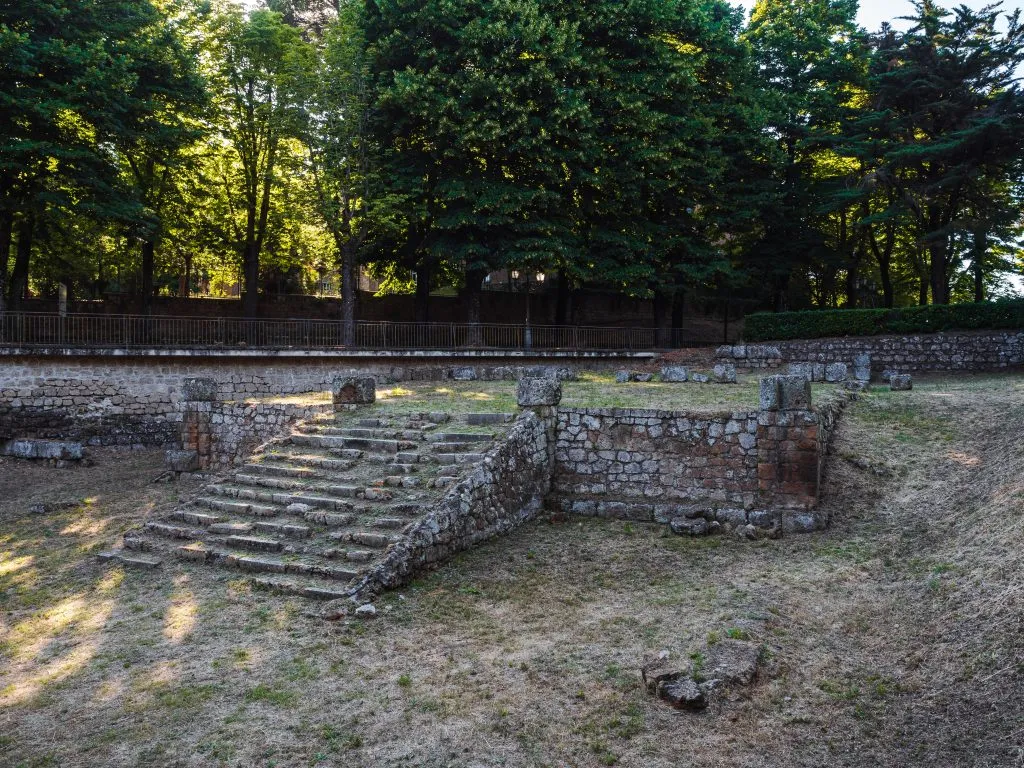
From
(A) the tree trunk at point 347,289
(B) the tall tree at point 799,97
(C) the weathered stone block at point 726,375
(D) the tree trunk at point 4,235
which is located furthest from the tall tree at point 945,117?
(D) the tree trunk at point 4,235

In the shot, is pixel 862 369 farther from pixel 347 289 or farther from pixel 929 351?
pixel 347 289

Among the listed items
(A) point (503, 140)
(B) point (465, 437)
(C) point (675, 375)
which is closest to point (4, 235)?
(A) point (503, 140)

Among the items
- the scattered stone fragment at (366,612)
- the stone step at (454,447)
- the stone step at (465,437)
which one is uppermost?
the stone step at (465,437)

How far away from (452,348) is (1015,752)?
20.3 meters

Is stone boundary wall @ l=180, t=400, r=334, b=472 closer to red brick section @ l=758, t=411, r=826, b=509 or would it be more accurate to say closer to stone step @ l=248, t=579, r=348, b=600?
stone step @ l=248, t=579, r=348, b=600

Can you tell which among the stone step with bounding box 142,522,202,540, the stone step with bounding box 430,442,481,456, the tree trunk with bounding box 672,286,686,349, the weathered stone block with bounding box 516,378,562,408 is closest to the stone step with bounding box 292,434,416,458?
the stone step with bounding box 430,442,481,456

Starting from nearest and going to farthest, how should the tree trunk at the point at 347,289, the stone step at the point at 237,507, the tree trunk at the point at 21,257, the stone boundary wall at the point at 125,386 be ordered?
1. the stone step at the point at 237,507
2. the stone boundary wall at the point at 125,386
3. the tree trunk at the point at 21,257
4. the tree trunk at the point at 347,289

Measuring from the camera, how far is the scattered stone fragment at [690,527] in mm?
10672

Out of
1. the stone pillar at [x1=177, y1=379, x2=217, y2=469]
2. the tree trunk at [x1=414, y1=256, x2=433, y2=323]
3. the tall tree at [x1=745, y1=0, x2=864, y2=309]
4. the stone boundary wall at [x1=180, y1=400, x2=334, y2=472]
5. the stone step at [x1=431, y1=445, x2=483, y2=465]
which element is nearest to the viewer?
the stone step at [x1=431, y1=445, x2=483, y2=465]

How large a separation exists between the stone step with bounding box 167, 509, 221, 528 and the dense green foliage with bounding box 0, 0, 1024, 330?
42.5 feet

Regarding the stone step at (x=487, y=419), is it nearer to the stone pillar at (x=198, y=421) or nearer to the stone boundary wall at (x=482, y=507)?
the stone boundary wall at (x=482, y=507)

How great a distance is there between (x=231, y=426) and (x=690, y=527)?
33.0 ft

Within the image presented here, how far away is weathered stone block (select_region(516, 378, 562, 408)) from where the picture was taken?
12.0 m

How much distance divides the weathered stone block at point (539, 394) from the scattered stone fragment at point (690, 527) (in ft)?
9.38
